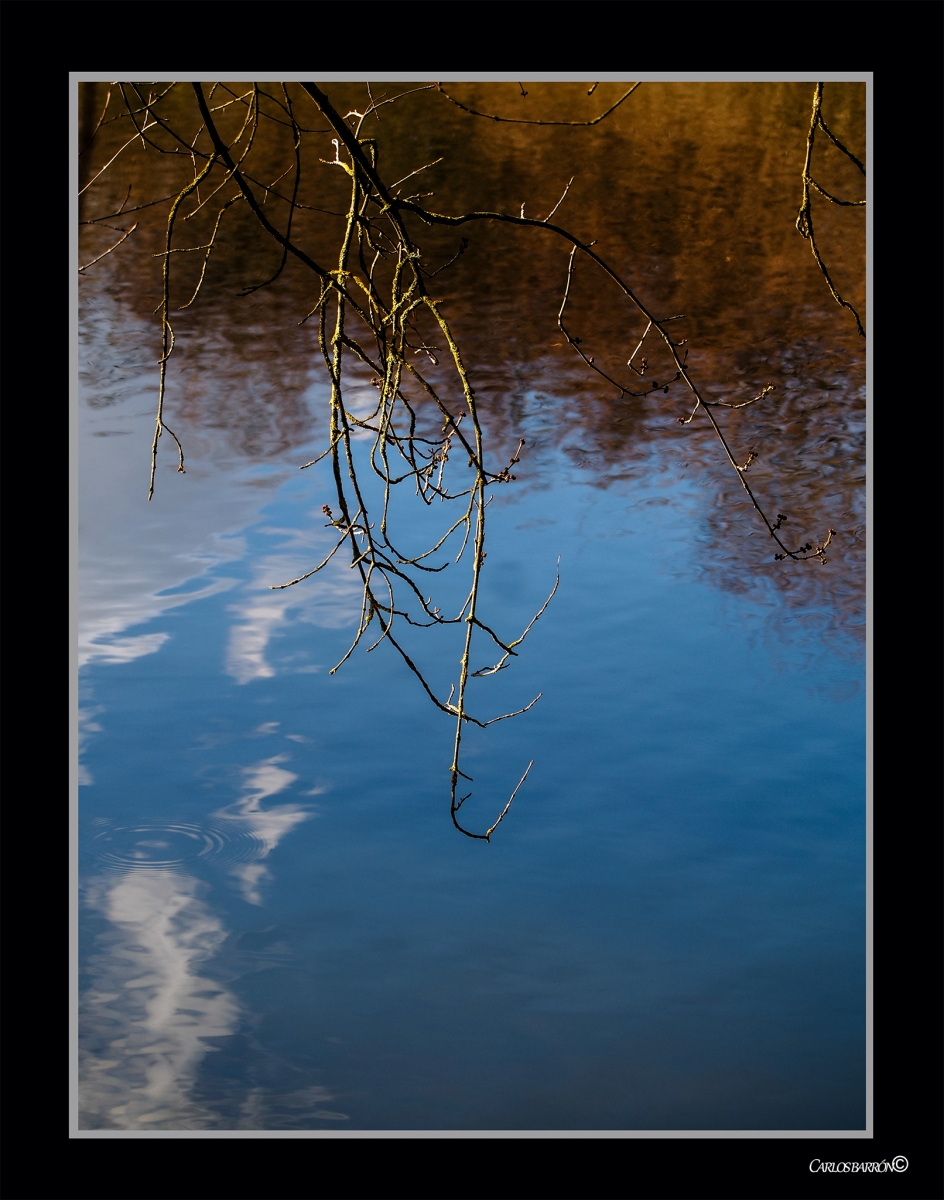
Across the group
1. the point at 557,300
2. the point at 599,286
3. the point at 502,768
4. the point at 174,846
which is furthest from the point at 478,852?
the point at 599,286

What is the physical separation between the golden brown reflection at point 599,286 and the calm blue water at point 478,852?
0.84 metres

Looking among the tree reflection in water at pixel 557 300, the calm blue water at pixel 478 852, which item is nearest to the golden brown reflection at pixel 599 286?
the tree reflection in water at pixel 557 300

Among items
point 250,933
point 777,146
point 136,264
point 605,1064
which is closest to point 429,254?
point 136,264

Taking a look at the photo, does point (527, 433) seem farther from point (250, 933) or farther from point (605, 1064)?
point (605, 1064)

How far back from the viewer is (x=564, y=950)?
3797 mm

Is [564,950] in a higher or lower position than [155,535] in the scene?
lower

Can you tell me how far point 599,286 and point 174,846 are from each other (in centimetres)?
678

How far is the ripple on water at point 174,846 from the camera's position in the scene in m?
4.30

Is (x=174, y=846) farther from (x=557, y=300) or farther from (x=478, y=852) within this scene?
(x=557, y=300)

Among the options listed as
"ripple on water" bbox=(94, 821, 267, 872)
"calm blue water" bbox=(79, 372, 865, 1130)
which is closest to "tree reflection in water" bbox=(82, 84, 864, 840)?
"calm blue water" bbox=(79, 372, 865, 1130)

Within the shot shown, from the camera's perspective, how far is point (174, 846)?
4.39 m

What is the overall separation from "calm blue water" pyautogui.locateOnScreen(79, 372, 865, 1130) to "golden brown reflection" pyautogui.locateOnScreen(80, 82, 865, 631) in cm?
84

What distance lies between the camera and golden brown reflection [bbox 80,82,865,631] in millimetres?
7109
